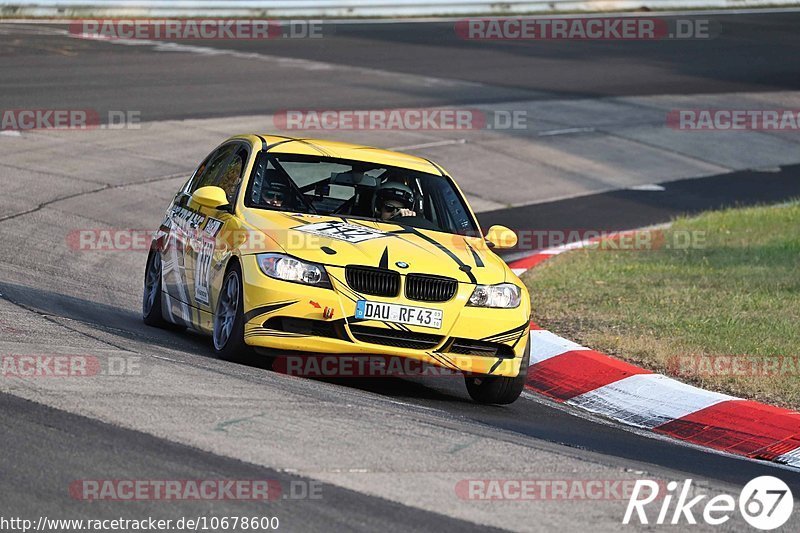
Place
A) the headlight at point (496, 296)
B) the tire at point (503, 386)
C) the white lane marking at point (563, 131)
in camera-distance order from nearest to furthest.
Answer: the headlight at point (496, 296), the tire at point (503, 386), the white lane marking at point (563, 131)

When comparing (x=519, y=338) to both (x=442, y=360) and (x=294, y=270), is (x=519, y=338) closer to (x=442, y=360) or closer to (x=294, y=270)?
(x=442, y=360)

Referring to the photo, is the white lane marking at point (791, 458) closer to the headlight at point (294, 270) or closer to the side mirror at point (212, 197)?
the headlight at point (294, 270)

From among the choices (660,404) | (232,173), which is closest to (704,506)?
(660,404)

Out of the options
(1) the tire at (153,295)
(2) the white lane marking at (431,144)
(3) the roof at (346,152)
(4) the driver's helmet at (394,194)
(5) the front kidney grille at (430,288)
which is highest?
(3) the roof at (346,152)

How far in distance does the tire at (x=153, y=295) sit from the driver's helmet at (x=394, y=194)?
73.5 inches

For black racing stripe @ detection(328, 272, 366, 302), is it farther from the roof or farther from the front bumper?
the roof

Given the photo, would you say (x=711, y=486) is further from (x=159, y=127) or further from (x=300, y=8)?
(x=300, y=8)

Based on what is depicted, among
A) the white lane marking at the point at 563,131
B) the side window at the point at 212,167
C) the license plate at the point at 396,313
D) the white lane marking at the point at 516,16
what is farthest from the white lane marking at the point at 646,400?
the white lane marking at the point at 516,16

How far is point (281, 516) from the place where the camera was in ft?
18.1

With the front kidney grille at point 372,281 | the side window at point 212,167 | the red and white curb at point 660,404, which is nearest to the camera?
the red and white curb at point 660,404

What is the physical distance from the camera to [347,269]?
28.1ft

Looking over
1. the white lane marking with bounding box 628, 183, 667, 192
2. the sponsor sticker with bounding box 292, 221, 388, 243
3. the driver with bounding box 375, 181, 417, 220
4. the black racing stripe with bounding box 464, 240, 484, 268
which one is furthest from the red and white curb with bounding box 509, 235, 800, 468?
the white lane marking with bounding box 628, 183, 667, 192

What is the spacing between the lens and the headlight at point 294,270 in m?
8.56

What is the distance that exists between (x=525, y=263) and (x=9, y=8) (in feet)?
67.5
